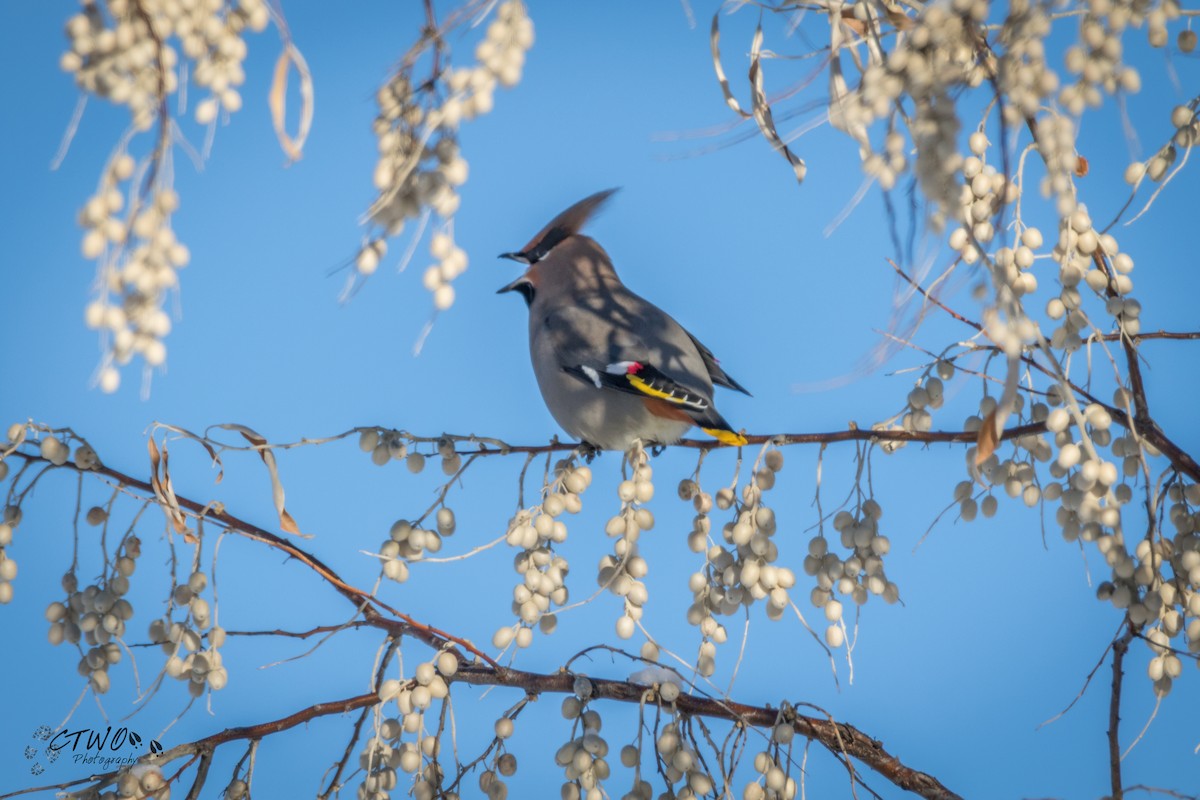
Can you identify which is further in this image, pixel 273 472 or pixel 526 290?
pixel 526 290

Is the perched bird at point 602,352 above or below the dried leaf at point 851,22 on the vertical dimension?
above

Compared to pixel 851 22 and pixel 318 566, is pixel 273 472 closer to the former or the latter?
pixel 318 566

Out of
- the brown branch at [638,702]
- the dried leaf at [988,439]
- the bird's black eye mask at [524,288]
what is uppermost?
the bird's black eye mask at [524,288]

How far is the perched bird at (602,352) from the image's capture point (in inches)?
67.6

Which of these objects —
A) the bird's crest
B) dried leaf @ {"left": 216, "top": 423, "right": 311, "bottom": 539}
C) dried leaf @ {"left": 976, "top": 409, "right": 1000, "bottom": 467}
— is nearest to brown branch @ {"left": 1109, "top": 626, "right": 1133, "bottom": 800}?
dried leaf @ {"left": 976, "top": 409, "right": 1000, "bottom": 467}

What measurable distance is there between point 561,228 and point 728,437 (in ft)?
2.28

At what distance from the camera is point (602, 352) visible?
71.9 inches

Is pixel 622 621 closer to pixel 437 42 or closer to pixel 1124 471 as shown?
pixel 1124 471

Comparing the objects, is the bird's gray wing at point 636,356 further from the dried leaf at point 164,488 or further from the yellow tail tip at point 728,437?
the dried leaf at point 164,488

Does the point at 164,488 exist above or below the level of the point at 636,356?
below

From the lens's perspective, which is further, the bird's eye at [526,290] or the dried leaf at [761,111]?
the bird's eye at [526,290]

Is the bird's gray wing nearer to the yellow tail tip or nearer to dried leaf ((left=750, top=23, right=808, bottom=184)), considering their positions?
the yellow tail tip

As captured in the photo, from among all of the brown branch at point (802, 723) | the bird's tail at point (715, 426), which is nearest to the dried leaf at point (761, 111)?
the bird's tail at point (715, 426)

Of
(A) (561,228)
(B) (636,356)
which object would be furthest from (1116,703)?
(A) (561,228)
